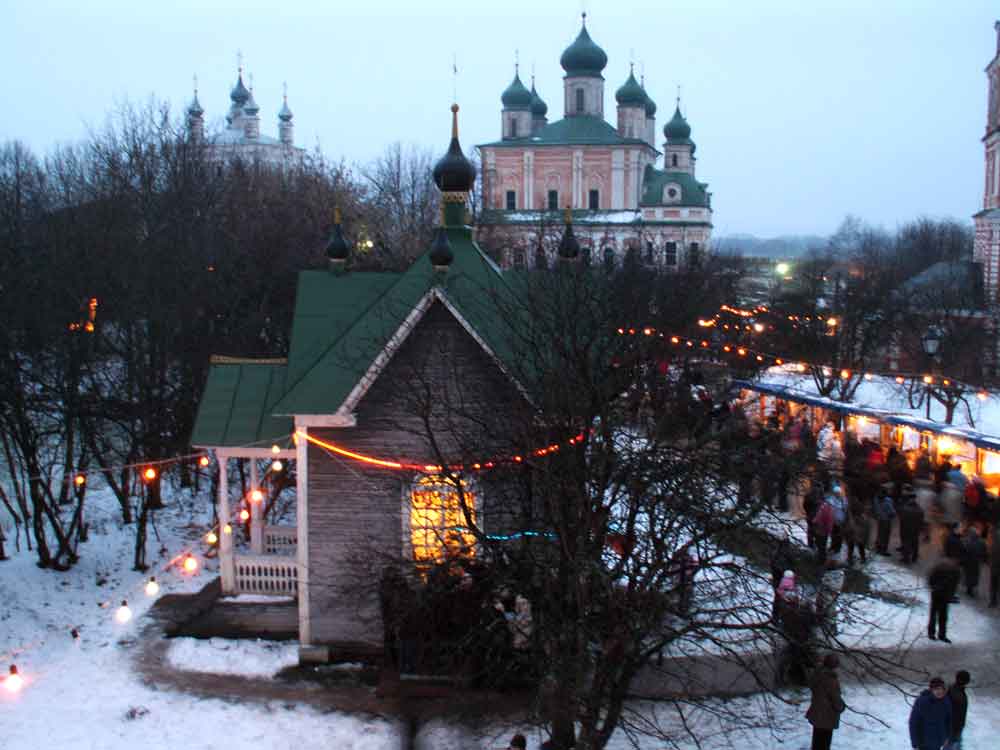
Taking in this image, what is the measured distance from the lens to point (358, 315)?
16.7 metres

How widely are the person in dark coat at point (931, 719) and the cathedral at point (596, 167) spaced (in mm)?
69941

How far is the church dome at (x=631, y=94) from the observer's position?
274 ft

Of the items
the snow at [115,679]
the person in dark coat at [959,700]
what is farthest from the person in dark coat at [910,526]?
the snow at [115,679]

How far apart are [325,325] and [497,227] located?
1475 inches

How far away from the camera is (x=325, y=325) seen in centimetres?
1680

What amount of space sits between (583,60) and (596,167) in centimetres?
841

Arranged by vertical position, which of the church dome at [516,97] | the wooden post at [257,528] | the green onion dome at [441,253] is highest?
the church dome at [516,97]

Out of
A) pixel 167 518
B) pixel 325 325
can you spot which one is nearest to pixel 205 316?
pixel 167 518

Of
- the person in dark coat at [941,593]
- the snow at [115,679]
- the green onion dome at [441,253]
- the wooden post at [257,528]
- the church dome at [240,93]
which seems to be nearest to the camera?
the snow at [115,679]

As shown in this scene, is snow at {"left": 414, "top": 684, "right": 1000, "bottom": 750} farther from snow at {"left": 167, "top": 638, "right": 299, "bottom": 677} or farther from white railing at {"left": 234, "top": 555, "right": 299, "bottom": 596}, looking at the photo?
A: white railing at {"left": 234, "top": 555, "right": 299, "bottom": 596}

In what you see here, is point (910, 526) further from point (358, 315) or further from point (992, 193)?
point (992, 193)

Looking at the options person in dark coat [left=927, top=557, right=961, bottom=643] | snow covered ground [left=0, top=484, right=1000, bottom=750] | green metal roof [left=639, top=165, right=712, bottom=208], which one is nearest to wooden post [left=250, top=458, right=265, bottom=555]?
snow covered ground [left=0, top=484, right=1000, bottom=750]

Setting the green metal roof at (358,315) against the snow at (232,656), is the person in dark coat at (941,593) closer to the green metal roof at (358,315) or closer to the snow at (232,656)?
the green metal roof at (358,315)

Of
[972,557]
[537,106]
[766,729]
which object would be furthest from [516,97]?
[766,729]
